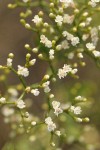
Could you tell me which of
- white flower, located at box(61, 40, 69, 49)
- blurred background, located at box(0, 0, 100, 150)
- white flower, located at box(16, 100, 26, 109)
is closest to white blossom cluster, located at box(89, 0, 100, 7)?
white flower, located at box(61, 40, 69, 49)

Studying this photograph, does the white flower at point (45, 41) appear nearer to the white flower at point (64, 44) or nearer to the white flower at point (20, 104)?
the white flower at point (64, 44)

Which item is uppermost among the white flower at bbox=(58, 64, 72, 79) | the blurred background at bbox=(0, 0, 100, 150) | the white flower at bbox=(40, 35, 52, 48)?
the blurred background at bbox=(0, 0, 100, 150)

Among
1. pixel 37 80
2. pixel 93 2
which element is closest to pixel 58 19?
pixel 93 2

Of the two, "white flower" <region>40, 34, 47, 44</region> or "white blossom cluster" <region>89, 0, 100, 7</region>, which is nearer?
"white flower" <region>40, 34, 47, 44</region>

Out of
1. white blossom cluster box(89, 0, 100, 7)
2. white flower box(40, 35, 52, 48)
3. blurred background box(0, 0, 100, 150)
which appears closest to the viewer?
white flower box(40, 35, 52, 48)

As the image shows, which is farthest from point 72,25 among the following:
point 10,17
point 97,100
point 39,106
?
point 10,17

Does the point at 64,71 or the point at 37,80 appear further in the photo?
the point at 37,80

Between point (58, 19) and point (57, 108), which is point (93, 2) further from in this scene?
point (57, 108)

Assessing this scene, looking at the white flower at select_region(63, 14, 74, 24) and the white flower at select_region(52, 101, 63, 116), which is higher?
the white flower at select_region(63, 14, 74, 24)

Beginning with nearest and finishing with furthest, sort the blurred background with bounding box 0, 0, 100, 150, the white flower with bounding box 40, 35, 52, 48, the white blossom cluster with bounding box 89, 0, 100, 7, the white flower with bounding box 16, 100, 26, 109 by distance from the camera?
the white flower with bounding box 16, 100, 26, 109, the white flower with bounding box 40, 35, 52, 48, the white blossom cluster with bounding box 89, 0, 100, 7, the blurred background with bounding box 0, 0, 100, 150

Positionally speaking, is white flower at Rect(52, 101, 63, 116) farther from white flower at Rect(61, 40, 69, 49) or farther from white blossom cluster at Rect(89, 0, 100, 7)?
white blossom cluster at Rect(89, 0, 100, 7)
